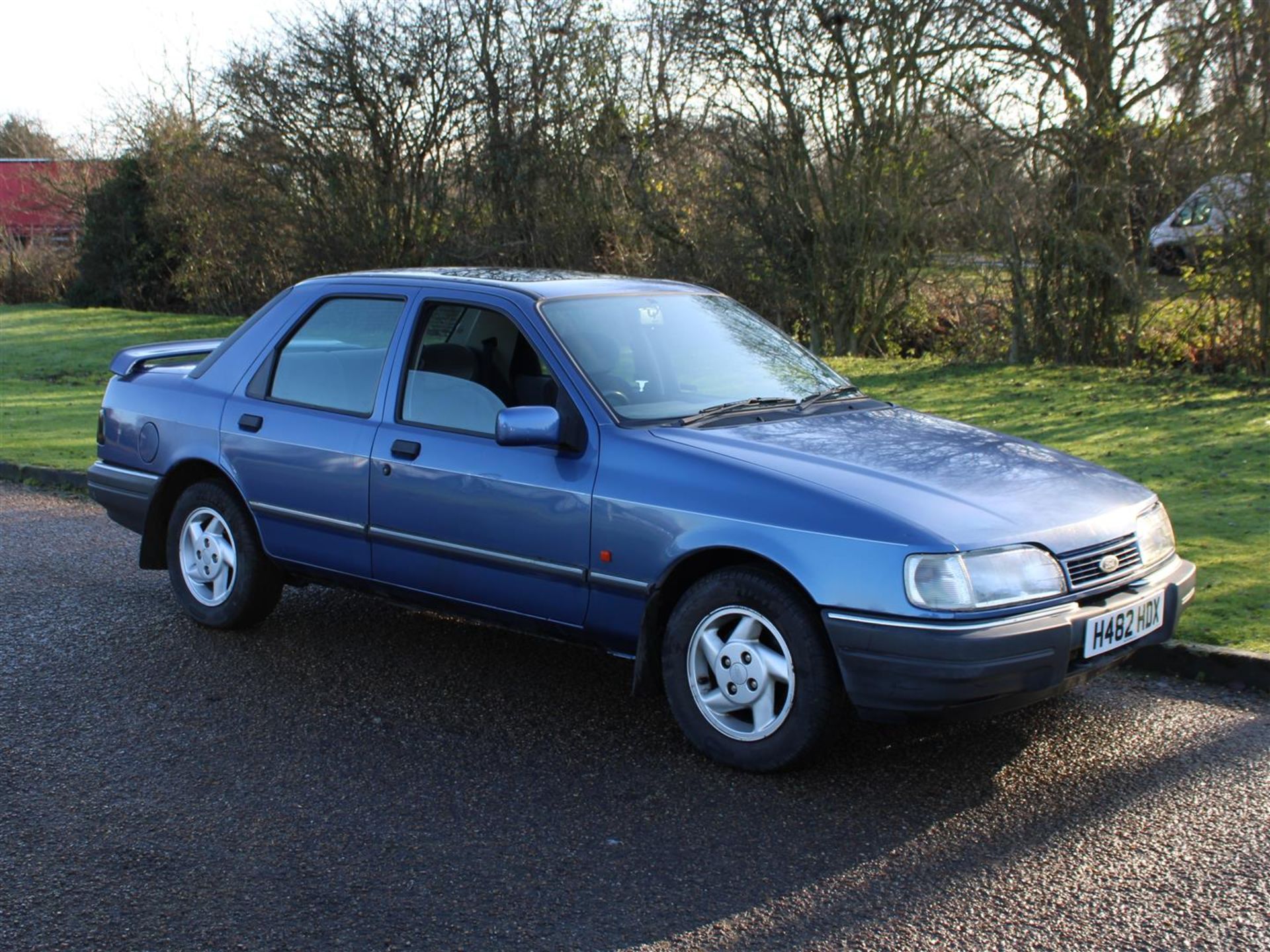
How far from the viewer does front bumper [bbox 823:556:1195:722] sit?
13.6ft

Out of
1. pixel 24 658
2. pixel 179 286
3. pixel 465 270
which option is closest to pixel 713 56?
pixel 465 270

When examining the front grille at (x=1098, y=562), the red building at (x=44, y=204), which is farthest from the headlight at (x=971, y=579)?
the red building at (x=44, y=204)

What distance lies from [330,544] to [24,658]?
58.6 inches

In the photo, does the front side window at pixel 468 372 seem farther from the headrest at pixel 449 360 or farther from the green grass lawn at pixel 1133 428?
the green grass lawn at pixel 1133 428

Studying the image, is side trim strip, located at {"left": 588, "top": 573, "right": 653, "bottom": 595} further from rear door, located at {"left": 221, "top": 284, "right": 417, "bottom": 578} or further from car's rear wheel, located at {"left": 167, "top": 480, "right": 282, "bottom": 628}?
car's rear wheel, located at {"left": 167, "top": 480, "right": 282, "bottom": 628}

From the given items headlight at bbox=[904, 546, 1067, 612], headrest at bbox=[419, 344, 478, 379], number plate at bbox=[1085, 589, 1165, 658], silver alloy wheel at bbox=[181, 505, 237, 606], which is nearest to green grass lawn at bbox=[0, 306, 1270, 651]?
number plate at bbox=[1085, 589, 1165, 658]

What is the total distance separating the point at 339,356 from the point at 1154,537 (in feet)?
11.2

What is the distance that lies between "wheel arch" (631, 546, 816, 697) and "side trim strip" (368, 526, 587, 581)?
314 mm

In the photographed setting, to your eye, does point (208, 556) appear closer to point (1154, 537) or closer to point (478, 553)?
point (478, 553)

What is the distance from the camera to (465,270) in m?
6.16

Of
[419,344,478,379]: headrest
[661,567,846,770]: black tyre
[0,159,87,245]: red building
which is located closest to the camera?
[661,567,846,770]: black tyre

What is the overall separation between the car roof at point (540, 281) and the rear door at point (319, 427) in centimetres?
18

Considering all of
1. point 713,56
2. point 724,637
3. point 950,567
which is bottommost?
point 724,637

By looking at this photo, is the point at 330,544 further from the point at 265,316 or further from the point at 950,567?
the point at 950,567
